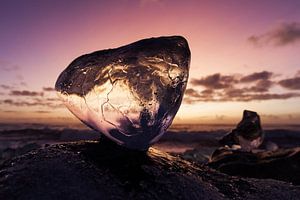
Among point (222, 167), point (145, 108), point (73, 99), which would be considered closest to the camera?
point (145, 108)

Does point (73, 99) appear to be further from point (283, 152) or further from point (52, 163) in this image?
point (283, 152)

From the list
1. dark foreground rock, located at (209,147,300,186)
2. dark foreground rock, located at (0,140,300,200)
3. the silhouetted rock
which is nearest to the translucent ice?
dark foreground rock, located at (0,140,300,200)

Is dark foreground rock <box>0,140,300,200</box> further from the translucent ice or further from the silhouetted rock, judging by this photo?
the silhouetted rock

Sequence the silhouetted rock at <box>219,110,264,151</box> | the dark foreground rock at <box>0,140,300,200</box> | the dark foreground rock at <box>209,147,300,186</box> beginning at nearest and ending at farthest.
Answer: the dark foreground rock at <box>0,140,300,200</box>
the dark foreground rock at <box>209,147,300,186</box>
the silhouetted rock at <box>219,110,264,151</box>

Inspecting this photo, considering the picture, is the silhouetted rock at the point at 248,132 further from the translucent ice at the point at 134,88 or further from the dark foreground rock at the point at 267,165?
the translucent ice at the point at 134,88

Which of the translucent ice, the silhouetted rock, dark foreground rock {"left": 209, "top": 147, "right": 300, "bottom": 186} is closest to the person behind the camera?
the translucent ice

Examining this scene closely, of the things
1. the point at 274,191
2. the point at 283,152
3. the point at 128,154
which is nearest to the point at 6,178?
the point at 128,154

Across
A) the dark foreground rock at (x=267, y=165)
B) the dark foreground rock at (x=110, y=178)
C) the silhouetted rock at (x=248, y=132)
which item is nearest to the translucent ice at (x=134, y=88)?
the dark foreground rock at (x=110, y=178)
